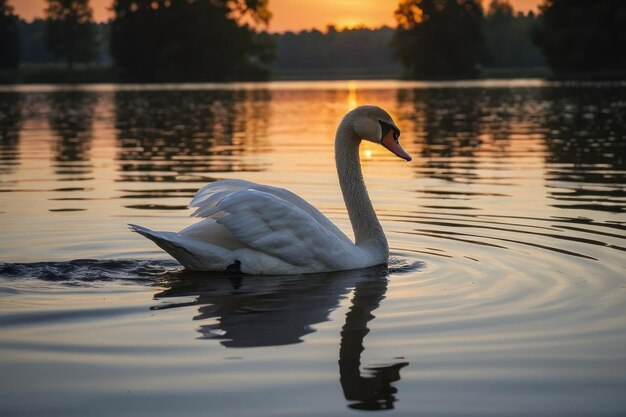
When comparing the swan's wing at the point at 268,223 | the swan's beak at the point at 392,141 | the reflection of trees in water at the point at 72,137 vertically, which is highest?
the swan's beak at the point at 392,141

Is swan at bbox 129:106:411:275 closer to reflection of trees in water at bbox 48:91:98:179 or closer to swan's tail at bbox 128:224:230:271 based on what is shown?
swan's tail at bbox 128:224:230:271

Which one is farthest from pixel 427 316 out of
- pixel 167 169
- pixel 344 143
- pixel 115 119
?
pixel 115 119

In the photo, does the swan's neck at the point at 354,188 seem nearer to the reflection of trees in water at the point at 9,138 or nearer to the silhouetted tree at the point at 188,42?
the reflection of trees in water at the point at 9,138

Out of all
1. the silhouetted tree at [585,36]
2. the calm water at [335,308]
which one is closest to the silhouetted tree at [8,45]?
the silhouetted tree at [585,36]

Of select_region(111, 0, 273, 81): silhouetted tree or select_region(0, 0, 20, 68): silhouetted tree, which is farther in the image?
select_region(0, 0, 20, 68): silhouetted tree

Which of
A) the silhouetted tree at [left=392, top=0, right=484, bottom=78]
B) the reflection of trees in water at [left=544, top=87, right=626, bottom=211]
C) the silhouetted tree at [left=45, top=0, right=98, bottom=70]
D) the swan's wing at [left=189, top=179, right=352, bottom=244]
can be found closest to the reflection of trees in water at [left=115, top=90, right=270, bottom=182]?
the reflection of trees in water at [left=544, top=87, right=626, bottom=211]

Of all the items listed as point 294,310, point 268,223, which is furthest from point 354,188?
point 294,310

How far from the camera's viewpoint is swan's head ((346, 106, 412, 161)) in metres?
9.52

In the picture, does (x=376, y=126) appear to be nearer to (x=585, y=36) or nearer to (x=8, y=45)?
(x=585, y=36)

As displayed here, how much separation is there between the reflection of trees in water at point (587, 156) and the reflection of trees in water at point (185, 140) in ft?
16.6

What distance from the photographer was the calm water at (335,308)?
17.8 feet

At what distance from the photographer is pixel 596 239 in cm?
1011

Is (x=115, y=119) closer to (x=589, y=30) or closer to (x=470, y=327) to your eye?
(x=470, y=327)

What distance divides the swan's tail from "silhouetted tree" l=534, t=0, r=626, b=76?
76304 millimetres
